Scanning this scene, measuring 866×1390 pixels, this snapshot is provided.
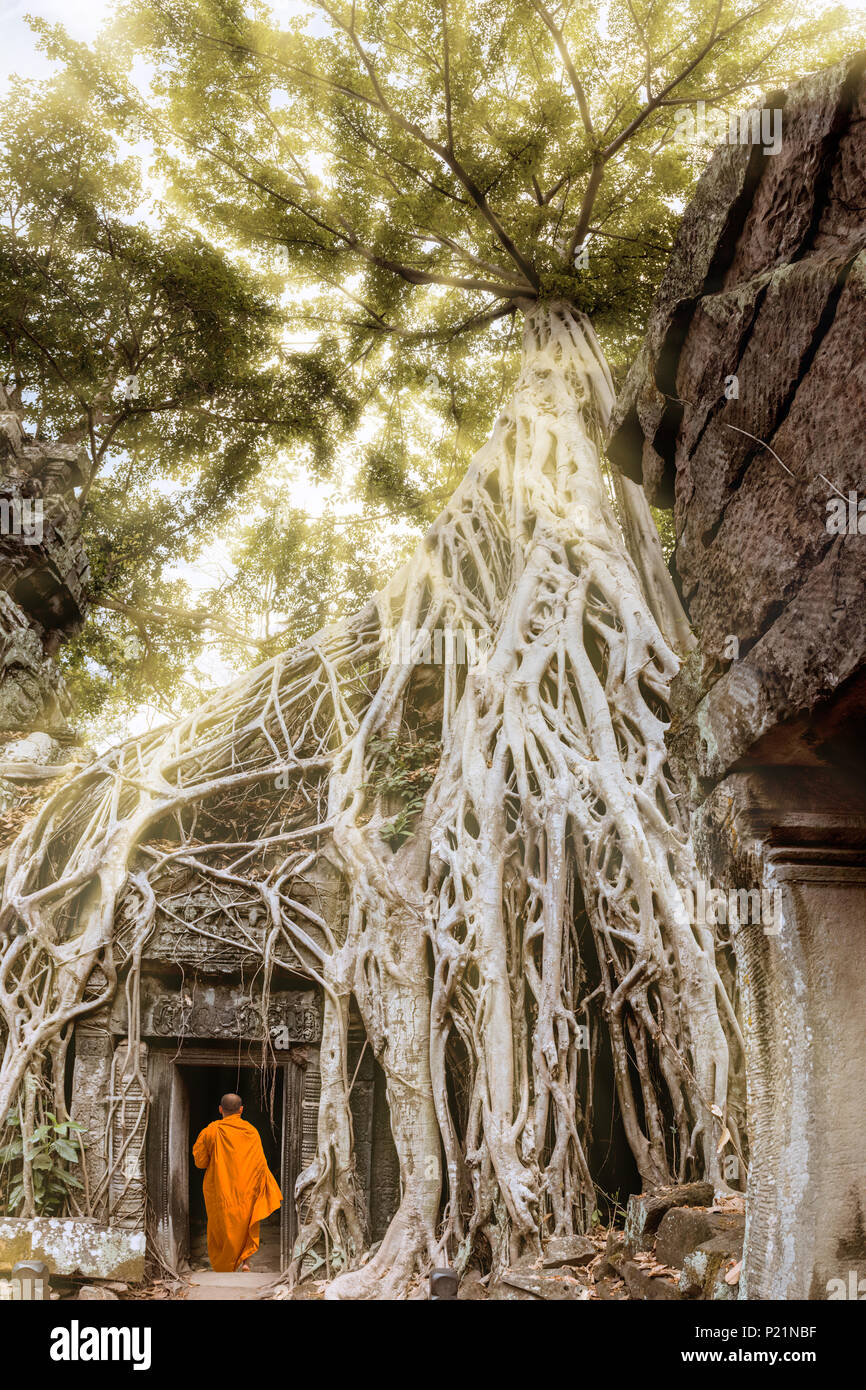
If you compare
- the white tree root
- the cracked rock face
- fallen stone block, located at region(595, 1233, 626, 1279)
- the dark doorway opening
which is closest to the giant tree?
the white tree root

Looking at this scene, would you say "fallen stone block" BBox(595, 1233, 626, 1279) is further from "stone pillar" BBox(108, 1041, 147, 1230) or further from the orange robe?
"stone pillar" BBox(108, 1041, 147, 1230)

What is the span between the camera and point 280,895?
4.94 metres

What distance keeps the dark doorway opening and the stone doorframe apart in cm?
Result: 11

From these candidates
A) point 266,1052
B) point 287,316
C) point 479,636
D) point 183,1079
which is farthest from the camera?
point 287,316

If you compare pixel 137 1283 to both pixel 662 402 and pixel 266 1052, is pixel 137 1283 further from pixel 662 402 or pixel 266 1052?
pixel 662 402

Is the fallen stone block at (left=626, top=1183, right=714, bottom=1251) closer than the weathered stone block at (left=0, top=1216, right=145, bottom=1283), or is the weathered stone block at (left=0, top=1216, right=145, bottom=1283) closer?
the fallen stone block at (left=626, top=1183, right=714, bottom=1251)

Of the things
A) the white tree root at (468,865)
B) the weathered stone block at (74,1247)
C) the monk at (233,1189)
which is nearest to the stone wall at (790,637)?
Answer: the white tree root at (468,865)

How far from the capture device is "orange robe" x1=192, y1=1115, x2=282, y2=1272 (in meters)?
4.43

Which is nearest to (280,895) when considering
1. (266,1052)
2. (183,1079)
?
(266,1052)

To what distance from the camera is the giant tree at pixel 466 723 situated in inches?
148

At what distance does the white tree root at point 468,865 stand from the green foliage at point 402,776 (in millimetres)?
63

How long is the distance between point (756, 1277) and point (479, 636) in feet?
13.6

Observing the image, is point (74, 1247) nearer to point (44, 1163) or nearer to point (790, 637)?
point (44, 1163)

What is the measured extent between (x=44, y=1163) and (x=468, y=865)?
8.55 feet
